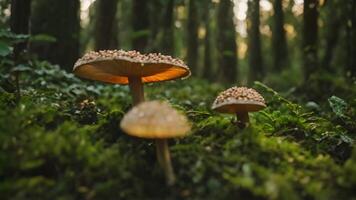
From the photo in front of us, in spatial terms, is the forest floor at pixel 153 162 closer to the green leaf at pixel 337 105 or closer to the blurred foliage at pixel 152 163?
the blurred foliage at pixel 152 163

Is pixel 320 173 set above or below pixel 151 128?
below

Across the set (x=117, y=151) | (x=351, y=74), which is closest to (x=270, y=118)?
(x=117, y=151)

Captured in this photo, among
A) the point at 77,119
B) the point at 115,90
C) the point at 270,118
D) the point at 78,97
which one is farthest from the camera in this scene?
the point at 115,90

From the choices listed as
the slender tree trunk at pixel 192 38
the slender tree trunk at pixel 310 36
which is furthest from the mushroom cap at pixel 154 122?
the slender tree trunk at pixel 192 38

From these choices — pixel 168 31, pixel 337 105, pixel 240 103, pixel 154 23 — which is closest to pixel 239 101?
pixel 240 103

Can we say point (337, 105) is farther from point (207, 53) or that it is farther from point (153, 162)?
point (207, 53)

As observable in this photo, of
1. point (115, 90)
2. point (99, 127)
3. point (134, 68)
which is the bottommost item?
point (115, 90)

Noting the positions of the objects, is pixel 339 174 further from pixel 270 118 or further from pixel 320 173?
pixel 270 118

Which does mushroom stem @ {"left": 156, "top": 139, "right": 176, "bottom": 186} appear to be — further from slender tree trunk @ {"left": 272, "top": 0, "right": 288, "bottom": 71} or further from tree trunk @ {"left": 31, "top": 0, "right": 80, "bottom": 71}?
slender tree trunk @ {"left": 272, "top": 0, "right": 288, "bottom": 71}
